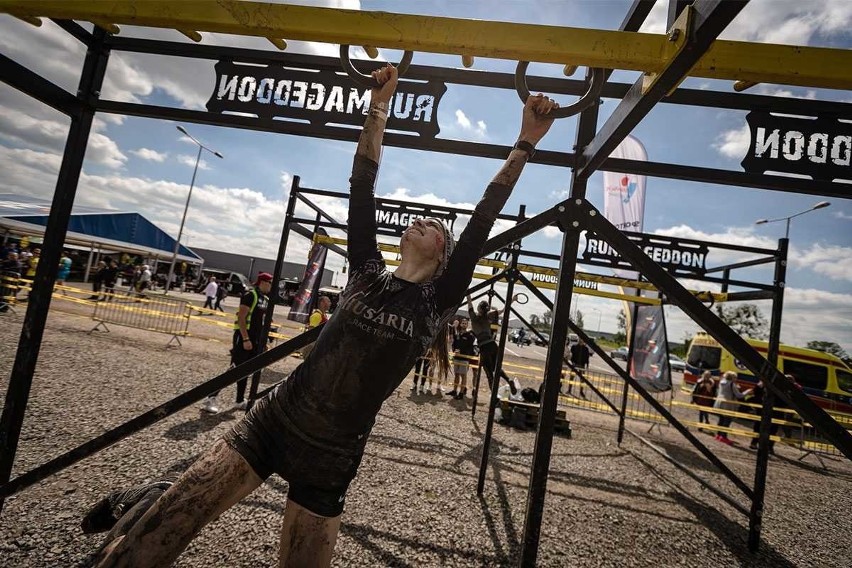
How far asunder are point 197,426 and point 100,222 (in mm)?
18121

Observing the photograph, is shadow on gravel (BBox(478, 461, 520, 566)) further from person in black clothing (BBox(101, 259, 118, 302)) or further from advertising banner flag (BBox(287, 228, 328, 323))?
person in black clothing (BBox(101, 259, 118, 302))

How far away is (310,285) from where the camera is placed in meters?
9.57

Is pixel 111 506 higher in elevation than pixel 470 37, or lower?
lower

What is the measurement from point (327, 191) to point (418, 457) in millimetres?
4064

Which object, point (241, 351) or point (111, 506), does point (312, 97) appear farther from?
point (241, 351)

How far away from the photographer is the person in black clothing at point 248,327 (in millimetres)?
5574

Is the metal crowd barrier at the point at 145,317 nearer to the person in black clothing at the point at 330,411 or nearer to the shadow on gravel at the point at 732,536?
the person in black clothing at the point at 330,411

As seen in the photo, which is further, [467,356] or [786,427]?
[786,427]

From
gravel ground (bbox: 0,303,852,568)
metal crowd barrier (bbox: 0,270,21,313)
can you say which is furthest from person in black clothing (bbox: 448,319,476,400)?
metal crowd barrier (bbox: 0,270,21,313)

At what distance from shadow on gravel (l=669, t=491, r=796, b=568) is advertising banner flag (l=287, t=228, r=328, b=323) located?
795 centimetres

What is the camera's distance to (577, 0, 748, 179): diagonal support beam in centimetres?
98

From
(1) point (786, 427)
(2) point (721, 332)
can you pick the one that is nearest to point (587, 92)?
(2) point (721, 332)

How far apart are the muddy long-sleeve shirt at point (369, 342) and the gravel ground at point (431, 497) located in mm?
1610

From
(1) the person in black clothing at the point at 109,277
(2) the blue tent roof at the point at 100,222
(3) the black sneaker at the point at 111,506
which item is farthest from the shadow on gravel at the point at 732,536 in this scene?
(1) the person in black clothing at the point at 109,277
